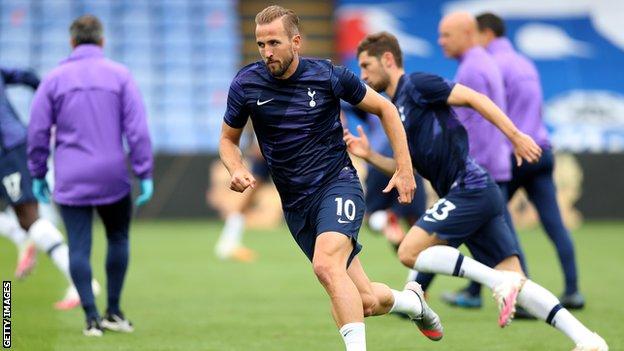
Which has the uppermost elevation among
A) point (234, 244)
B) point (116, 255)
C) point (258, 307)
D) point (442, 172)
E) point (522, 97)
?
point (522, 97)

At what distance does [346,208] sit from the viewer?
607cm

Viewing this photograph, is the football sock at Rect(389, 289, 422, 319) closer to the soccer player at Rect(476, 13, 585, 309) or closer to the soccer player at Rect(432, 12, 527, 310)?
the soccer player at Rect(432, 12, 527, 310)

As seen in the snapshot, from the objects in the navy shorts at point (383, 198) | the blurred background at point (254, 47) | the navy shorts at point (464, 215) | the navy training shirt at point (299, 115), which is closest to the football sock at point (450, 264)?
the navy shorts at point (464, 215)

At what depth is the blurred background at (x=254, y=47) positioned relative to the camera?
22.7m

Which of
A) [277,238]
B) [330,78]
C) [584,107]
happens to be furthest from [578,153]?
[330,78]

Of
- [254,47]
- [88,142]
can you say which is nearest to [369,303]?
[88,142]

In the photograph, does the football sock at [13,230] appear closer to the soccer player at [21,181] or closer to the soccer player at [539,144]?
the soccer player at [21,181]

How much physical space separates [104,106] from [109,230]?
3.03ft

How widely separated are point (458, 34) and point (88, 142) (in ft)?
9.50

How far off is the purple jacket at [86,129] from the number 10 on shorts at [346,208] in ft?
7.65

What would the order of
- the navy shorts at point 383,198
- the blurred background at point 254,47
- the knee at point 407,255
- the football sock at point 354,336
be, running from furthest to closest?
the blurred background at point 254,47 < the navy shorts at point 383,198 < the knee at point 407,255 < the football sock at point 354,336

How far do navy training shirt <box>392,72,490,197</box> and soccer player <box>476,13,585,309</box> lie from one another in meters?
1.88

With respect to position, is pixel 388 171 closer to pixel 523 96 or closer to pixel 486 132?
pixel 486 132

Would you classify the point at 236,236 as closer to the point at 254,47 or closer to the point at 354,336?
the point at 354,336
